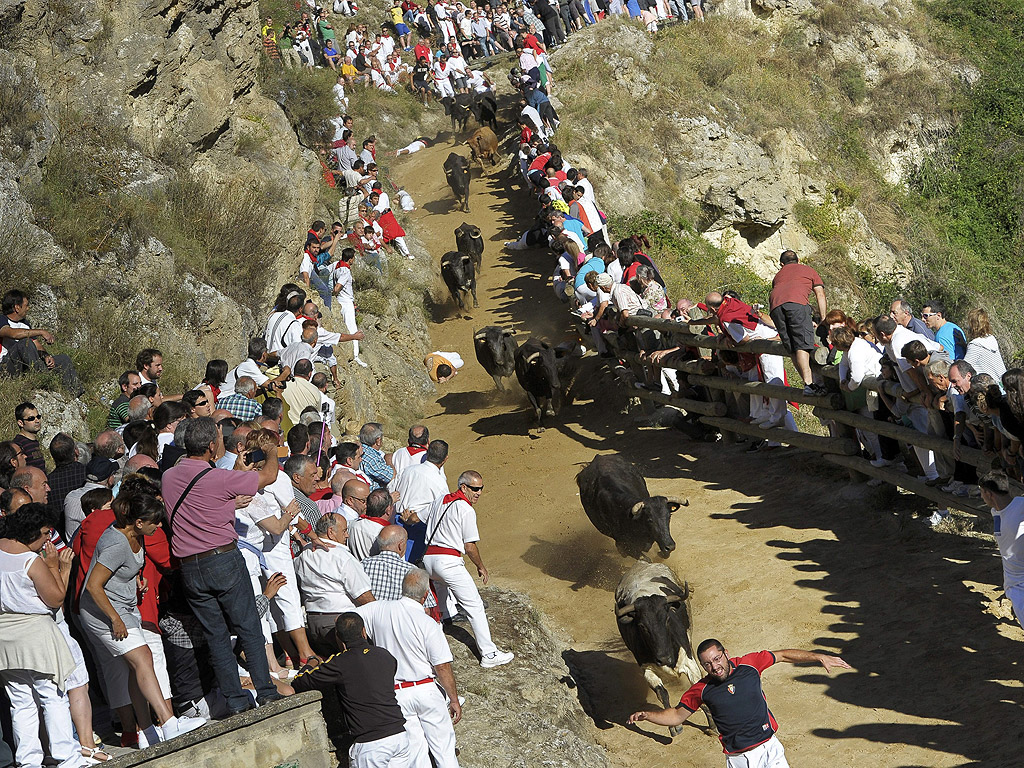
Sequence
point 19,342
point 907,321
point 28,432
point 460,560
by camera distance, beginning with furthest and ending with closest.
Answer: point 19,342 < point 907,321 < point 28,432 < point 460,560

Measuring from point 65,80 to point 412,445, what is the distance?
8.88 metres

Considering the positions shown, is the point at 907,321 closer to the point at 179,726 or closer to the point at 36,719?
the point at 179,726

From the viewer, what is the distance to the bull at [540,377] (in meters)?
15.1

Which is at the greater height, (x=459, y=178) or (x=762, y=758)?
(x=459, y=178)

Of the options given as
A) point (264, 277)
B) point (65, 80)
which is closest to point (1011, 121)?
point (264, 277)

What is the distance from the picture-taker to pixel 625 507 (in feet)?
35.3

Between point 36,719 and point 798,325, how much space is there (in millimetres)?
8343

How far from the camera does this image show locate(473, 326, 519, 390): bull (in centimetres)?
1641

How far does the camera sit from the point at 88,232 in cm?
1298

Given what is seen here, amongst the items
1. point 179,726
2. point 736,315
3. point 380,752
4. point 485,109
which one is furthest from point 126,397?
point 485,109

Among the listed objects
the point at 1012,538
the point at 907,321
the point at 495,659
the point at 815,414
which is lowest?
the point at 495,659

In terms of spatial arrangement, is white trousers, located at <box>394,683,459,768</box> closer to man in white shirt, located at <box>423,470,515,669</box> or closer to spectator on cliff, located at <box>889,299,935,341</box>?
man in white shirt, located at <box>423,470,515,669</box>

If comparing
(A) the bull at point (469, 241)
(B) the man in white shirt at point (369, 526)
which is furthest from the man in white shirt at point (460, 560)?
(A) the bull at point (469, 241)

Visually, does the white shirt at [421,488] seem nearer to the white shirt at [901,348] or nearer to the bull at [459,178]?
the white shirt at [901,348]
